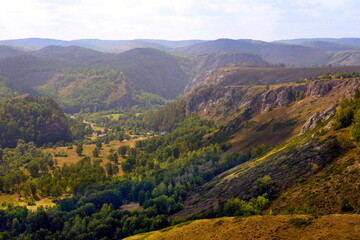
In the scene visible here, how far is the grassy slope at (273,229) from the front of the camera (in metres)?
51.6

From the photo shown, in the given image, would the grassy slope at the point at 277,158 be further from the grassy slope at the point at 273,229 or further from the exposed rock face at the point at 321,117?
the grassy slope at the point at 273,229

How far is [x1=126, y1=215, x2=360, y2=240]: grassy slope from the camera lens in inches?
2030

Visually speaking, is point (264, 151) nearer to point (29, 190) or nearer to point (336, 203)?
point (336, 203)

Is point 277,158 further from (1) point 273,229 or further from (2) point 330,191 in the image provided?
(1) point 273,229

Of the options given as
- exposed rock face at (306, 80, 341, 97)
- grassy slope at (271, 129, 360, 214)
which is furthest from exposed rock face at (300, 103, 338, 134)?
exposed rock face at (306, 80, 341, 97)

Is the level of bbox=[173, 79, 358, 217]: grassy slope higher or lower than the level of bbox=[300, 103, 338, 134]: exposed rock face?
lower

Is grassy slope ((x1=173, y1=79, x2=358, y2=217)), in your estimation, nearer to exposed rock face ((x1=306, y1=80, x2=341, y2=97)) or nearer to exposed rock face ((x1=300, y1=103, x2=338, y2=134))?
exposed rock face ((x1=306, y1=80, x2=341, y2=97))

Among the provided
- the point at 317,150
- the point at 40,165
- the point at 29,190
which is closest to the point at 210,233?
the point at 317,150

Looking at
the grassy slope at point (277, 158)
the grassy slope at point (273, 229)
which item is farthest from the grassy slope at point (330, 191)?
the grassy slope at point (273, 229)

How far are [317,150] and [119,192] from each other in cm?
9485

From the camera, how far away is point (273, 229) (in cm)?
5756

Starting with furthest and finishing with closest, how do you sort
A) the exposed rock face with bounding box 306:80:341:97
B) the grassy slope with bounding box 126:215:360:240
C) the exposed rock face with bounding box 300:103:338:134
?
the exposed rock face with bounding box 306:80:341:97
the exposed rock face with bounding box 300:103:338:134
the grassy slope with bounding box 126:215:360:240

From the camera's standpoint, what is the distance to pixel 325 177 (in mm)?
78375

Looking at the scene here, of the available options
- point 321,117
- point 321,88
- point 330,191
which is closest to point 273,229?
point 330,191
